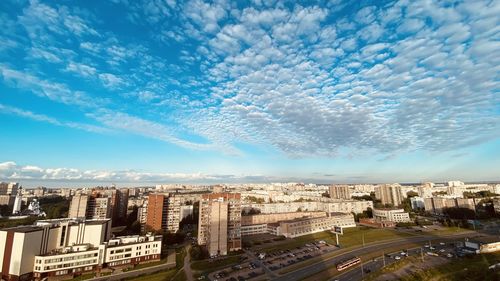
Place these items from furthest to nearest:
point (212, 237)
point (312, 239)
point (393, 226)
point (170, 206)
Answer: point (393, 226) < point (170, 206) < point (312, 239) < point (212, 237)

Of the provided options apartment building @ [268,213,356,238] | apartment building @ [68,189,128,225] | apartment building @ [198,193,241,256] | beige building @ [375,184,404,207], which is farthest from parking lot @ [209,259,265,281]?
beige building @ [375,184,404,207]

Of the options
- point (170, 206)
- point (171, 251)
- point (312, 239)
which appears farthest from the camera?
point (170, 206)

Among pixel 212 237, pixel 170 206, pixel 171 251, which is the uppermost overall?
pixel 170 206

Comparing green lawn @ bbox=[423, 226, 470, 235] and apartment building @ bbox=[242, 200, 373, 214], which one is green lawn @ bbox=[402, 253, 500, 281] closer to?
green lawn @ bbox=[423, 226, 470, 235]

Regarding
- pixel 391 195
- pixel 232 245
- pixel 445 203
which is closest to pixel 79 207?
pixel 232 245

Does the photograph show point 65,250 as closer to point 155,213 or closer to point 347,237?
point 155,213

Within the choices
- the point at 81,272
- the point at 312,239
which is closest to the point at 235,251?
the point at 312,239

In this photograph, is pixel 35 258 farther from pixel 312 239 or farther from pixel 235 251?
pixel 312 239
